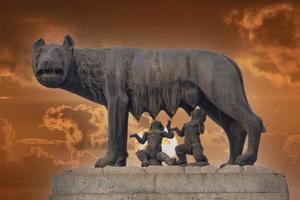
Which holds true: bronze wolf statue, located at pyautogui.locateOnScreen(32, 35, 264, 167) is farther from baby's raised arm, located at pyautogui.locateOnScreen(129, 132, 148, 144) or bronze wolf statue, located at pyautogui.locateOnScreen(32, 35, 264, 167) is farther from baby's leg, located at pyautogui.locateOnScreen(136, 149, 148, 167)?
baby's leg, located at pyautogui.locateOnScreen(136, 149, 148, 167)

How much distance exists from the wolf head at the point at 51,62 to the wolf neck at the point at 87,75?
147mm

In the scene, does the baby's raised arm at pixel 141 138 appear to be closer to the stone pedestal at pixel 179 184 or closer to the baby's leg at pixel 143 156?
the baby's leg at pixel 143 156

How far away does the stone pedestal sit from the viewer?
13133 mm

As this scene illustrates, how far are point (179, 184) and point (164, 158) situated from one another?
828 millimetres

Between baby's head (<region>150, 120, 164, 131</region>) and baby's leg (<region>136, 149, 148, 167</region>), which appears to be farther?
baby's head (<region>150, 120, 164, 131</region>)

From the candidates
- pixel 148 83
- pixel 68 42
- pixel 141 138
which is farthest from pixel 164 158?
pixel 68 42

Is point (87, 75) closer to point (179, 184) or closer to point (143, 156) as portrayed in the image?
point (143, 156)

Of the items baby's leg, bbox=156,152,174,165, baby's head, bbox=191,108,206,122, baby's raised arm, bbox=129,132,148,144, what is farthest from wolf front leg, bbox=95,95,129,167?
baby's head, bbox=191,108,206,122

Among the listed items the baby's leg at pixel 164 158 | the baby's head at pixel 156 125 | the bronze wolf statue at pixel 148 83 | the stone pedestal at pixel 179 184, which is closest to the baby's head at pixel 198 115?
the bronze wolf statue at pixel 148 83

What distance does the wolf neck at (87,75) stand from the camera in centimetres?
1452

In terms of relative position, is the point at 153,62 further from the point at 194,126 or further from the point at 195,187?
the point at 195,187

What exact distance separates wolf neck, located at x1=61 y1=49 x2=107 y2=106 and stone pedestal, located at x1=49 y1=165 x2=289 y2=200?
1.91 m

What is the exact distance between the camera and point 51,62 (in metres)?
14.2

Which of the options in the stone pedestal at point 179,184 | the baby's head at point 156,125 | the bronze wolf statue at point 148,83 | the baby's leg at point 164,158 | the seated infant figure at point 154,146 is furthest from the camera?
the baby's head at point 156,125
